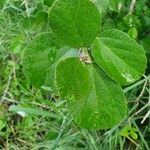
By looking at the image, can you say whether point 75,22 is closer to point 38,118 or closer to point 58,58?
point 58,58

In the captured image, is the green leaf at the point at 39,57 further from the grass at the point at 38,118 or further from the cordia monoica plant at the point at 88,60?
the grass at the point at 38,118

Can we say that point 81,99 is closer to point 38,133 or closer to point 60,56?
point 60,56

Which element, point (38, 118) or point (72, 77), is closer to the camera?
point (72, 77)

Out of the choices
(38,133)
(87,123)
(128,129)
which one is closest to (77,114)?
(87,123)

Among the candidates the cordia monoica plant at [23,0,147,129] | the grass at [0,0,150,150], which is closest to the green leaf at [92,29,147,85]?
the cordia monoica plant at [23,0,147,129]

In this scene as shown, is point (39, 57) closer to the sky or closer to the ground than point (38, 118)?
closer to the sky

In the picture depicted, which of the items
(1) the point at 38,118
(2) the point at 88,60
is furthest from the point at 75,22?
(1) the point at 38,118

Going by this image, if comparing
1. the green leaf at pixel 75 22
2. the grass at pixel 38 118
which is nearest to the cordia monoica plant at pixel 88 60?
the green leaf at pixel 75 22
